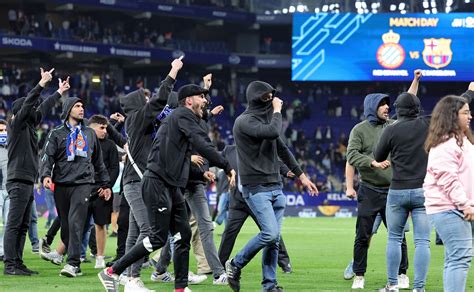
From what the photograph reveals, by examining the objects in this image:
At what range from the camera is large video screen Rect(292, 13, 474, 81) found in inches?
1672

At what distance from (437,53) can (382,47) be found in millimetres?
2380

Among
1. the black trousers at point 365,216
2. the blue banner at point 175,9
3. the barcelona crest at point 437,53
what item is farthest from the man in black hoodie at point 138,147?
the blue banner at point 175,9

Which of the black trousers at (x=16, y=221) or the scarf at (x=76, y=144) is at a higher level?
the scarf at (x=76, y=144)

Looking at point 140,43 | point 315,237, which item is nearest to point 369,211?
point 315,237

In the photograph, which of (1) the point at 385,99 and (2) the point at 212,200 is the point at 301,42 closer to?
(2) the point at 212,200

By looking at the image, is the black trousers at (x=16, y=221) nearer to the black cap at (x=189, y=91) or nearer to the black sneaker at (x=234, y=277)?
the black sneaker at (x=234, y=277)

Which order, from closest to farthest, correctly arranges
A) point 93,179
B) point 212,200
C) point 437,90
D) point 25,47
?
point 93,179 → point 212,200 → point 25,47 → point 437,90

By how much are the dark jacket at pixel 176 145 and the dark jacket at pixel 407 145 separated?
1.75 metres

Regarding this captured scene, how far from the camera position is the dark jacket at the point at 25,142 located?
13352 millimetres

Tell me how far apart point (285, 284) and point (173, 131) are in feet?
9.86

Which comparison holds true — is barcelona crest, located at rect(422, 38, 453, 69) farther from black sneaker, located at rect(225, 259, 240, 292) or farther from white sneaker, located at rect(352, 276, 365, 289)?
black sneaker, located at rect(225, 259, 240, 292)

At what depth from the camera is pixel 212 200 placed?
3966 centimetres

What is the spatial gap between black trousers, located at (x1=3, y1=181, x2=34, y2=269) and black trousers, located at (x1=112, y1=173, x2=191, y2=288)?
3.03m

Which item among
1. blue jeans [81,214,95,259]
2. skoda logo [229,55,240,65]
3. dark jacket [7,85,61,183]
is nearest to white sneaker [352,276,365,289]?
dark jacket [7,85,61,183]
